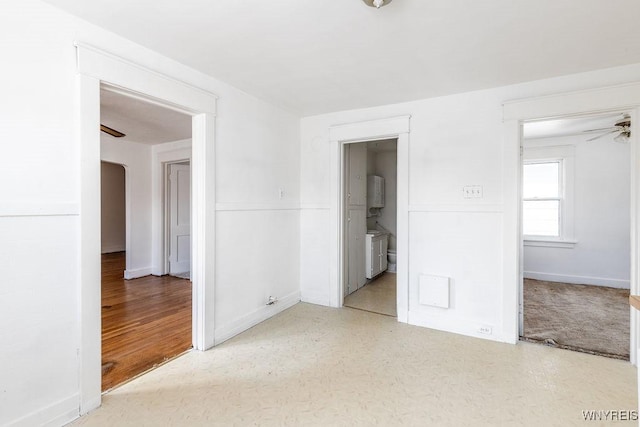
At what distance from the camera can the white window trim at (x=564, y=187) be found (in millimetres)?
4828

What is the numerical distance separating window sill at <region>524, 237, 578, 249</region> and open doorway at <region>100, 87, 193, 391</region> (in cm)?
542

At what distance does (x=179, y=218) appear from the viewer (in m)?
5.56

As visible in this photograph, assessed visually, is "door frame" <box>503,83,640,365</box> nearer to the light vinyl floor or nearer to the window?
the light vinyl floor

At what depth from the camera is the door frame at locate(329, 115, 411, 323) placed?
3.23 m

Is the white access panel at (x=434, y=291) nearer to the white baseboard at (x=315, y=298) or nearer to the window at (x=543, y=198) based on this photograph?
the white baseboard at (x=315, y=298)

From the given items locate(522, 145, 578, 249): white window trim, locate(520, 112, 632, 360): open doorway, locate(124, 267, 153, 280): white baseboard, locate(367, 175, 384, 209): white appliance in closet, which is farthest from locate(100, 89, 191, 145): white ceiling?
locate(522, 145, 578, 249): white window trim

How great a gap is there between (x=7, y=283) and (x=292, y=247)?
8.24 feet

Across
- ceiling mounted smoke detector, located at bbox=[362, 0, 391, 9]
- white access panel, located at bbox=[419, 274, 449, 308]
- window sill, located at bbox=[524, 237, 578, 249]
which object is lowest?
white access panel, located at bbox=[419, 274, 449, 308]

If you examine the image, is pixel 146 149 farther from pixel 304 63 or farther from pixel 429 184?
pixel 429 184

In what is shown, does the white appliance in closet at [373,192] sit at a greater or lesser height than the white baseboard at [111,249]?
greater

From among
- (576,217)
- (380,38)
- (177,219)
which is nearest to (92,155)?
(380,38)

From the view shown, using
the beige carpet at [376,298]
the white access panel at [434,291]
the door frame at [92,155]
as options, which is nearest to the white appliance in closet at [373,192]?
the beige carpet at [376,298]

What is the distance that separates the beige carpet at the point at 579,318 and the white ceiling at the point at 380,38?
2352 mm

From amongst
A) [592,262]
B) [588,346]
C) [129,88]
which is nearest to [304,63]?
[129,88]
